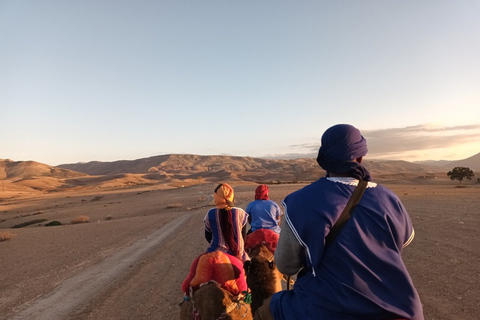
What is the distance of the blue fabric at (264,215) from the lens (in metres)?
6.20

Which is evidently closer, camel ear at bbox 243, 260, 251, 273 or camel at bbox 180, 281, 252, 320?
camel at bbox 180, 281, 252, 320

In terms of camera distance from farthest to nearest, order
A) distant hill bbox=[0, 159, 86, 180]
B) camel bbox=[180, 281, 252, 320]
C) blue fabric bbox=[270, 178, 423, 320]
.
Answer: distant hill bbox=[0, 159, 86, 180] → camel bbox=[180, 281, 252, 320] → blue fabric bbox=[270, 178, 423, 320]

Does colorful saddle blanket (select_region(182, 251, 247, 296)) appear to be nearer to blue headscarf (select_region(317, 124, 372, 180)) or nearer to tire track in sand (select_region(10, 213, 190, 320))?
blue headscarf (select_region(317, 124, 372, 180))

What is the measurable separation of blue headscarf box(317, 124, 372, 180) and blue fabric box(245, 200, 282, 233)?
12.9 ft

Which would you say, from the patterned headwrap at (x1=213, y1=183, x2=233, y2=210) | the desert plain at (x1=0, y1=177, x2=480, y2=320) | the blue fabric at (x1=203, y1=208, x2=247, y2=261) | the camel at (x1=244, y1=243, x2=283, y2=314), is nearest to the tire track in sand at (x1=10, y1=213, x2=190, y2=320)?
the desert plain at (x1=0, y1=177, x2=480, y2=320)

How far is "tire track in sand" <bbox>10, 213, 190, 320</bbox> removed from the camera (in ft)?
22.1

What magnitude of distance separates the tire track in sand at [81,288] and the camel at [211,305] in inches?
173

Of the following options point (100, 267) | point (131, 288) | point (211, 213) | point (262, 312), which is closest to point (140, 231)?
point (100, 267)

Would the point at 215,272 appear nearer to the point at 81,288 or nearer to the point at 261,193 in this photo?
the point at 261,193

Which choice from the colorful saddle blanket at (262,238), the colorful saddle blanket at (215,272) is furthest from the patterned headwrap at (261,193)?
the colorful saddle blanket at (215,272)

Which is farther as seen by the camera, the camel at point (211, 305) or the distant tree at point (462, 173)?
the distant tree at point (462, 173)

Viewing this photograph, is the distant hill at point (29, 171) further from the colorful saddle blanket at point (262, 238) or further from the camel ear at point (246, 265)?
the camel ear at point (246, 265)

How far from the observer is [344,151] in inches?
92.7

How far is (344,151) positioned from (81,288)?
839 centimetres
